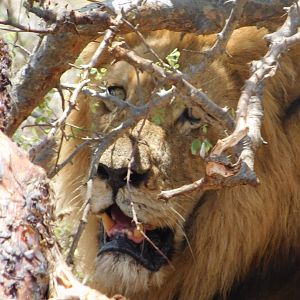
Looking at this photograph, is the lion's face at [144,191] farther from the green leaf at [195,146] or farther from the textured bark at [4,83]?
the textured bark at [4,83]

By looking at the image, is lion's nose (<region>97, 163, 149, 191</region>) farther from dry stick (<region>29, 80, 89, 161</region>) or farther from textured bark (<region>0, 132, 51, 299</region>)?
textured bark (<region>0, 132, 51, 299</region>)

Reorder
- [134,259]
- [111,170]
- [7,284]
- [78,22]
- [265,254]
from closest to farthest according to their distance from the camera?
1. [7,284]
2. [78,22]
3. [111,170]
4. [134,259]
5. [265,254]

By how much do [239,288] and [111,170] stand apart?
1.10 m

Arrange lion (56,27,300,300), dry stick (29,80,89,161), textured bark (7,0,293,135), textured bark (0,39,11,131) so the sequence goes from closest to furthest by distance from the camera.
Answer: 1. dry stick (29,80,89,161)
2. textured bark (0,39,11,131)
3. textured bark (7,0,293,135)
4. lion (56,27,300,300)

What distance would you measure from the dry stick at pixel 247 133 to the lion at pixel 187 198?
2.38 feet

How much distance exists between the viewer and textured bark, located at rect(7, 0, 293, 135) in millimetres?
3736

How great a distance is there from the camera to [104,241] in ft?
14.6

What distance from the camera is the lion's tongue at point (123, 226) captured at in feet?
13.9

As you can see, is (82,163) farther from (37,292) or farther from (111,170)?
(37,292)

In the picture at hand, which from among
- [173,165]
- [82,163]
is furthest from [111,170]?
[82,163]

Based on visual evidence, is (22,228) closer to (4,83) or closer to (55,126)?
(55,126)

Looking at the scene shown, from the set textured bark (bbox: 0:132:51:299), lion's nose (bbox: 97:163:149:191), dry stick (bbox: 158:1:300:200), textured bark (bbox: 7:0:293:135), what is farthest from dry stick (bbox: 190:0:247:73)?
textured bark (bbox: 0:132:51:299)

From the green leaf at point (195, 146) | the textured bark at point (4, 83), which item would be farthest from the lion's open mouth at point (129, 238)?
the textured bark at point (4, 83)

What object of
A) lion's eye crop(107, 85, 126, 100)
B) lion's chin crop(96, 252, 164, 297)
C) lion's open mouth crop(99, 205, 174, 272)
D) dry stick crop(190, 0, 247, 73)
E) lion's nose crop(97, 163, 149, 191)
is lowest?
lion's chin crop(96, 252, 164, 297)
